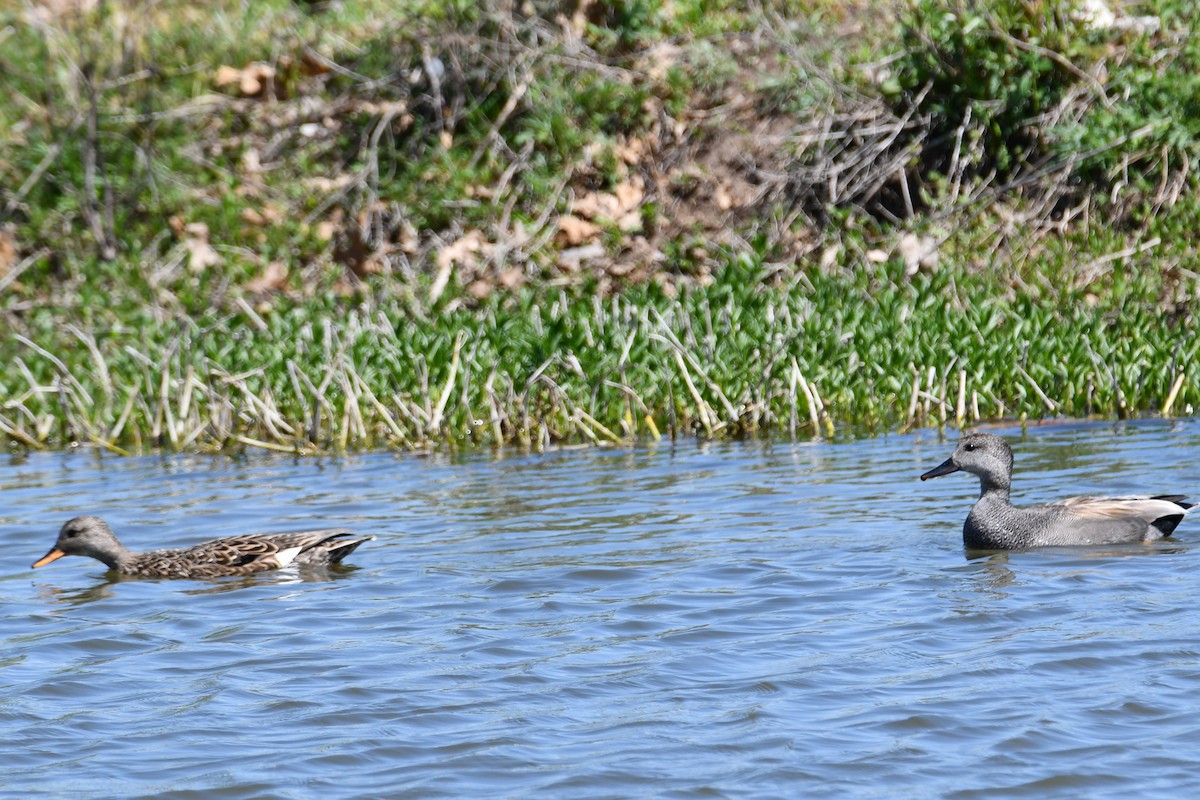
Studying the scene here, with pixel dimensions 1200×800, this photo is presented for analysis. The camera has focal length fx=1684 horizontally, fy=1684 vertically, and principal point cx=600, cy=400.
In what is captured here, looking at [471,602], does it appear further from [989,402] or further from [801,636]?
[989,402]

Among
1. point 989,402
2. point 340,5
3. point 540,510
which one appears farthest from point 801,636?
point 340,5

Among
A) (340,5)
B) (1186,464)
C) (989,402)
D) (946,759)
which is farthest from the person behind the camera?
(340,5)

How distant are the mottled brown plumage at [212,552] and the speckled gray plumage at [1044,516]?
330 cm

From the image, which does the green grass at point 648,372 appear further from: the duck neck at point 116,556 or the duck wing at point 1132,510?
the duck wing at point 1132,510

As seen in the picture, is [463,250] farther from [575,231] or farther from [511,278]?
[575,231]

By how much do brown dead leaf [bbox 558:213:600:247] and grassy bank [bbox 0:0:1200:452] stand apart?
0.05 m

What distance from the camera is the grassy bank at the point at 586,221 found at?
42.1 ft

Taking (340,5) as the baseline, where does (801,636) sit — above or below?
below

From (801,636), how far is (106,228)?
1309 cm

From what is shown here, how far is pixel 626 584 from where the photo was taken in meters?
8.31

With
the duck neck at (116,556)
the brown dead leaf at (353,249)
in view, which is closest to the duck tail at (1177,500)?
the duck neck at (116,556)

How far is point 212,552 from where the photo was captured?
944 centimetres

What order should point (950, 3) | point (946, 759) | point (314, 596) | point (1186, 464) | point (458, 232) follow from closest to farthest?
point (946, 759) → point (314, 596) → point (1186, 464) → point (950, 3) → point (458, 232)

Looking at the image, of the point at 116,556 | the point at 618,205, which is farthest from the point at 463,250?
the point at 116,556
